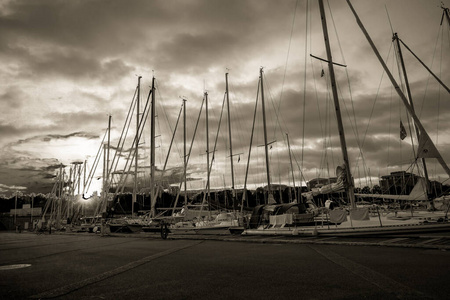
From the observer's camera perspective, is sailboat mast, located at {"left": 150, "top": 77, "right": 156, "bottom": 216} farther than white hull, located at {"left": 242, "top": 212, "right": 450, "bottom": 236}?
Yes

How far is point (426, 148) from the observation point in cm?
1670

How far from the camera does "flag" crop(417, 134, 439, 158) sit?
16.3 metres

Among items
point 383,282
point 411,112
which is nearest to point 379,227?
point 411,112

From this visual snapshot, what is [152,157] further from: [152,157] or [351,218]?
[351,218]

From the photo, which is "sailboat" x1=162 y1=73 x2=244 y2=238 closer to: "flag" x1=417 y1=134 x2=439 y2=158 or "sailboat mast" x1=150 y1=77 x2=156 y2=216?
"sailboat mast" x1=150 y1=77 x2=156 y2=216

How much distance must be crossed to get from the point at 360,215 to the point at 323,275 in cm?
1203

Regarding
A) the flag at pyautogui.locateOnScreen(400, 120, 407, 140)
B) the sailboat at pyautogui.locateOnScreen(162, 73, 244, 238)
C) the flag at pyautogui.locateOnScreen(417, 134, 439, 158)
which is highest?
the flag at pyautogui.locateOnScreen(400, 120, 407, 140)

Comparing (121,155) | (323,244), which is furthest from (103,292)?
(121,155)

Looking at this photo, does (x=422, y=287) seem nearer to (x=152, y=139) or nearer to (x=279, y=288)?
(x=279, y=288)

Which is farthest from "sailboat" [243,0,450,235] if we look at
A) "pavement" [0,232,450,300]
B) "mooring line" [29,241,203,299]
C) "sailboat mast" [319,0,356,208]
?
"mooring line" [29,241,203,299]

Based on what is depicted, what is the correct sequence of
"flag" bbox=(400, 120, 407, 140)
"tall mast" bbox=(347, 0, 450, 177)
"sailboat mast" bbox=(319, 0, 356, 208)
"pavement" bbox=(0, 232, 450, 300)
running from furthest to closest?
"flag" bbox=(400, 120, 407, 140), "sailboat mast" bbox=(319, 0, 356, 208), "tall mast" bbox=(347, 0, 450, 177), "pavement" bbox=(0, 232, 450, 300)

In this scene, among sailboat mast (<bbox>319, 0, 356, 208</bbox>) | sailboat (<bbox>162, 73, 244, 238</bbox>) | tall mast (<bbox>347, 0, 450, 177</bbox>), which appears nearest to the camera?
tall mast (<bbox>347, 0, 450, 177</bbox>)

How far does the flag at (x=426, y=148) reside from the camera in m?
16.3

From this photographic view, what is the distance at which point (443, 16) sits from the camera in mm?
24672
